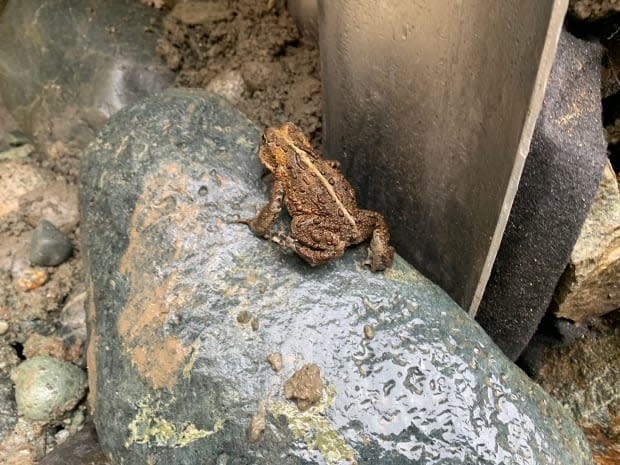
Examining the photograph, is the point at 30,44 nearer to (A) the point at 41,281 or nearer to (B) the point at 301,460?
(A) the point at 41,281

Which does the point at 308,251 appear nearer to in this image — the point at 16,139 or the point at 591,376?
the point at 591,376

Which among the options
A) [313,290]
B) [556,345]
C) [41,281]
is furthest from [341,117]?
[41,281]

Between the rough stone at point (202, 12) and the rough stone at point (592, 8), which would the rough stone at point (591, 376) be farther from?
the rough stone at point (202, 12)

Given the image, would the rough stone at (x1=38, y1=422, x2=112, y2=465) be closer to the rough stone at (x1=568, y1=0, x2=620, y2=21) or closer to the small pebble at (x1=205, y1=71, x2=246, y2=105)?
the small pebble at (x1=205, y1=71, x2=246, y2=105)

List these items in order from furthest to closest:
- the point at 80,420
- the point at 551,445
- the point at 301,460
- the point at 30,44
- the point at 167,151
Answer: the point at 30,44
the point at 80,420
the point at 167,151
the point at 551,445
the point at 301,460

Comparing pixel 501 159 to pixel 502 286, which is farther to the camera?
pixel 502 286

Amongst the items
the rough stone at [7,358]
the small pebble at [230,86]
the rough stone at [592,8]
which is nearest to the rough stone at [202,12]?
the small pebble at [230,86]

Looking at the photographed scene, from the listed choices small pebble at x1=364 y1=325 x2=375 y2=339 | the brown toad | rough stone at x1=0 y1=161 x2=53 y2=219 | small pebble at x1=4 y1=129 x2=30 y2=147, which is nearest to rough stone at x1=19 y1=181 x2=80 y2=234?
rough stone at x1=0 y1=161 x2=53 y2=219
